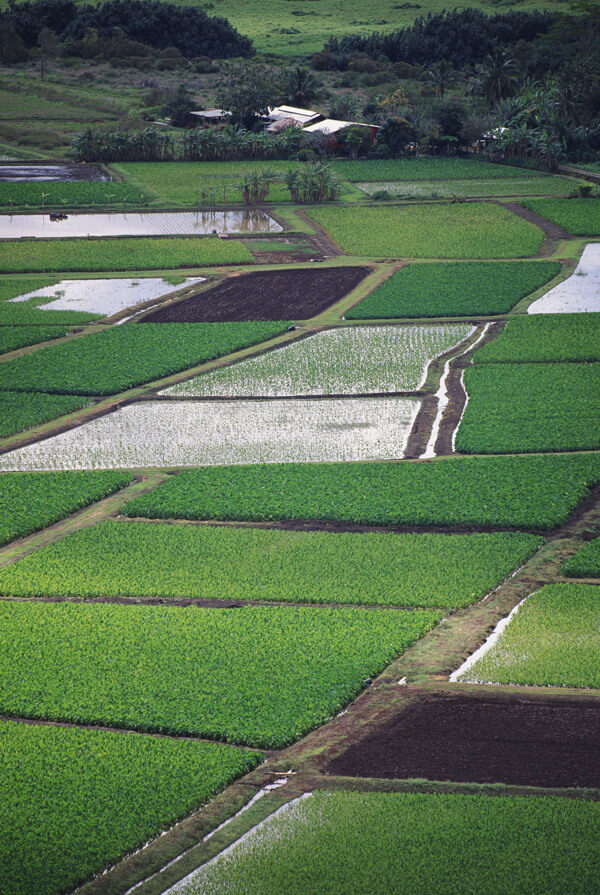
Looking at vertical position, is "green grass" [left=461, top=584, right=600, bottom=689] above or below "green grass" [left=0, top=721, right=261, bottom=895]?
above

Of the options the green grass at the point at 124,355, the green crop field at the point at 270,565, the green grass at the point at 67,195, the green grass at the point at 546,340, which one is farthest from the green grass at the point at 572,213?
the green crop field at the point at 270,565

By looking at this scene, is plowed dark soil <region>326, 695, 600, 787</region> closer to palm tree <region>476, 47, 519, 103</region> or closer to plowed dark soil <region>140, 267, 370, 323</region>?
plowed dark soil <region>140, 267, 370, 323</region>

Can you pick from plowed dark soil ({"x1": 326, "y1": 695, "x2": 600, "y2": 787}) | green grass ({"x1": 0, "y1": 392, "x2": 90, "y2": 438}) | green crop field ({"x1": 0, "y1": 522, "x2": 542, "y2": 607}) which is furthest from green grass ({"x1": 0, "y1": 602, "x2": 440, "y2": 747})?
green grass ({"x1": 0, "y1": 392, "x2": 90, "y2": 438})

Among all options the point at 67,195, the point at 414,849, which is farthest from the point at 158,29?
the point at 414,849

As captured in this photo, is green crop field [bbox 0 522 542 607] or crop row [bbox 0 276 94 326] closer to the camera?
green crop field [bbox 0 522 542 607]

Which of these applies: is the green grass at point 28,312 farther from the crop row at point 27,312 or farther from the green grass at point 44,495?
the green grass at point 44,495

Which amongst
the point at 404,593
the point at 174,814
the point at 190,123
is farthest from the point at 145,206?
the point at 174,814
